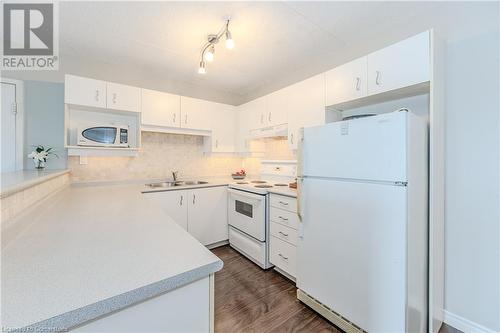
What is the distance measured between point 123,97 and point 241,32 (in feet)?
5.17

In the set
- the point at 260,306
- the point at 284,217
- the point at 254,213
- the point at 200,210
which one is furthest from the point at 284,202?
the point at 200,210

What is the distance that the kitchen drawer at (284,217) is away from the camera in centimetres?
207

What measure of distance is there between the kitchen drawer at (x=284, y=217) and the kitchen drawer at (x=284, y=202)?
0.13 ft

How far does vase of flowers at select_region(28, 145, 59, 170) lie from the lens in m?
2.21

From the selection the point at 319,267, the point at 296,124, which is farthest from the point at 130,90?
→ the point at 319,267

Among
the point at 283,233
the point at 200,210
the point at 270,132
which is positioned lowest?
the point at 283,233

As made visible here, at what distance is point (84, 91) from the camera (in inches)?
92.0

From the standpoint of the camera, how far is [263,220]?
→ 7.88 feet

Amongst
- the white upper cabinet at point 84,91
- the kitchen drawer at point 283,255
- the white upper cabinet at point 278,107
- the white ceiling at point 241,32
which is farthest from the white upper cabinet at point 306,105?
the white upper cabinet at point 84,91

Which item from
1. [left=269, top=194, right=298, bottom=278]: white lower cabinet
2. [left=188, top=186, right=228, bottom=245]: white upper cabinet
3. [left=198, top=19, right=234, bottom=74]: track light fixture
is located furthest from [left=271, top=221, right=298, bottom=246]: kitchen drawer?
[left=198, top=19, right=234, bottom=74]: track light fixture

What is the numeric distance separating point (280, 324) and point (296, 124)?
1913mm

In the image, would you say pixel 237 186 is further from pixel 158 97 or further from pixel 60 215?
pixel 60 215

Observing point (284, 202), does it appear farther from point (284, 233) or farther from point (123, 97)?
point (123, 97)

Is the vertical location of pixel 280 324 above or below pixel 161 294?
below
